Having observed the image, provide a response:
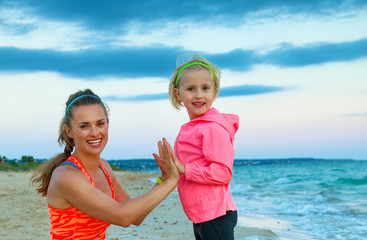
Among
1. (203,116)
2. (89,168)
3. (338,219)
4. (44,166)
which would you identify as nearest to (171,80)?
(203,116)

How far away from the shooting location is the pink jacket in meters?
3.19

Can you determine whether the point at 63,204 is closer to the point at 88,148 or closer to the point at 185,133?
the point at 88,148

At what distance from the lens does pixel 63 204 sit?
10.1 feet

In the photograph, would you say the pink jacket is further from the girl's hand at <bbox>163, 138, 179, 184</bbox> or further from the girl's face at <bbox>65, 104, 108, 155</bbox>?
the girl's face at <bbox>65, 104, 108, 155</bbox>

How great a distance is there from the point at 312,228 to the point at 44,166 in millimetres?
7431

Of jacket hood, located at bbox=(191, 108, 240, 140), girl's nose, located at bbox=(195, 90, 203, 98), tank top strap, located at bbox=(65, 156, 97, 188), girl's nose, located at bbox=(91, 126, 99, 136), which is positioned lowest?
tank top strap, located at bbox=(65, 156, 97, 188)

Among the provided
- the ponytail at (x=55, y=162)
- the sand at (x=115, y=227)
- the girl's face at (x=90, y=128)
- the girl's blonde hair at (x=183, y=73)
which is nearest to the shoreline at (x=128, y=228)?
the sand at (x=115, y=227)

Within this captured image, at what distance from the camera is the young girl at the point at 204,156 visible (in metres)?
3.21

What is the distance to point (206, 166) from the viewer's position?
10.7 feet

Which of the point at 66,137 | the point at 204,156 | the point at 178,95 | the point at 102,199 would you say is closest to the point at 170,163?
the point at 204,156

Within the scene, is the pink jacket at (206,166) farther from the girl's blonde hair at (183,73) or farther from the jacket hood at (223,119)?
the girl's blonde hair at (183,73)

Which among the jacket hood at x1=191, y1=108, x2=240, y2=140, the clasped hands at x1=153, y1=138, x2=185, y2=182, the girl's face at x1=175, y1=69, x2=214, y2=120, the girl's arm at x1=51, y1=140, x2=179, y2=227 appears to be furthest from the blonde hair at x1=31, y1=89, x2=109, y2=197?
the jacket hood at x1=191, y1=108, x2=240, y2=140

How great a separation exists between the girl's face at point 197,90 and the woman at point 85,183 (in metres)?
0.48

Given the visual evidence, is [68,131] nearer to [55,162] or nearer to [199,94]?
[55,162]
